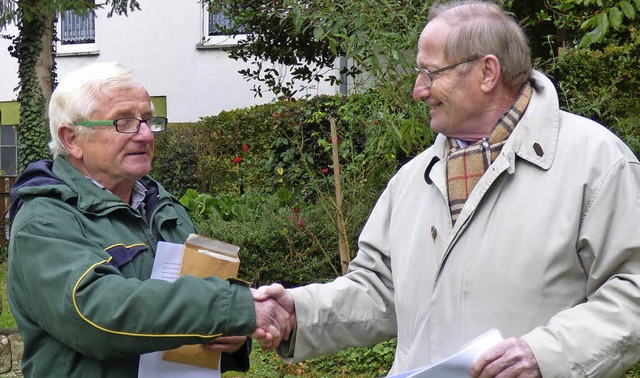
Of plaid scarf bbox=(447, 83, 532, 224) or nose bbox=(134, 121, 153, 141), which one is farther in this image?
nose bbox=(134, 121, 153, 141)

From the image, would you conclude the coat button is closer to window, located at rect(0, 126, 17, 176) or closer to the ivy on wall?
the ivy on wall

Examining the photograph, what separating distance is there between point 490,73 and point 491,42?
103 millimetres

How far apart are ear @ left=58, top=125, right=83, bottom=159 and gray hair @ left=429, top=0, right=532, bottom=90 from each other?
4.20 feet

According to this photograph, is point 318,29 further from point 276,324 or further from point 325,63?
point 325,63

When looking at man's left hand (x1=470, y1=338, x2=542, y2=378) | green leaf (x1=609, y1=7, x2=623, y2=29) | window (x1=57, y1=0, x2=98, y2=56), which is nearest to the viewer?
man's left hand (x1=470, y1=338, x2=542, y2=378)

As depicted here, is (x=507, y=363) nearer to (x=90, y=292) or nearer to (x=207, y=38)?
(x=90, y=292)

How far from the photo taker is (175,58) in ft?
58.1

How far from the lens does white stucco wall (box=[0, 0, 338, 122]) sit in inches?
672

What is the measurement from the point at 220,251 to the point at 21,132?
41.6ft

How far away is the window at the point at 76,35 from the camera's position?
18875mm

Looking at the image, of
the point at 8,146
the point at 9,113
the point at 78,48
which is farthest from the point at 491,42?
the point at 8,146

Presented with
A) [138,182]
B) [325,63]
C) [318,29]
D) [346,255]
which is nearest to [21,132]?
[325,63]

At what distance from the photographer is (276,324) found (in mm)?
3223

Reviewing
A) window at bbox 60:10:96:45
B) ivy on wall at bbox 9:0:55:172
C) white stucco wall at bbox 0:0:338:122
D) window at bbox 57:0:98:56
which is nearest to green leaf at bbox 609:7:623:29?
ivy on wall at bbox 9:0:55:172
